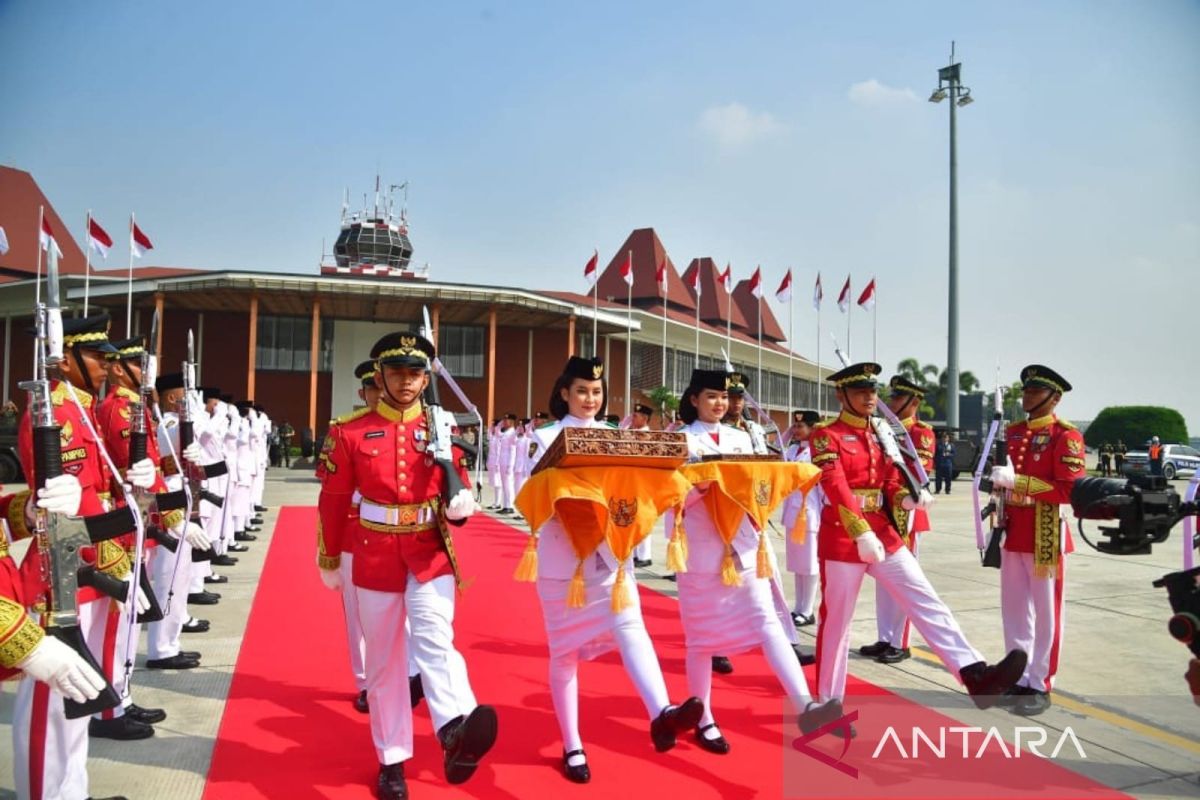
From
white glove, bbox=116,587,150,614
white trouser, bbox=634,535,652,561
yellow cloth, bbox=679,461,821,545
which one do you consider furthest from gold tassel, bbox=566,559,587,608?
white trouser, bbox=634,535,652,561

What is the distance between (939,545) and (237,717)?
31.8 feet

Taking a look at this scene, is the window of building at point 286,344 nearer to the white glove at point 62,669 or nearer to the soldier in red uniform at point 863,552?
the soldier in red uniform at point 863,552

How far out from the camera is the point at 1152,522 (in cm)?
312

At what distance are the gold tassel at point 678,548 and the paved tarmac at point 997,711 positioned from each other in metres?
1.96

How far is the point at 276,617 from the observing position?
→ 6.62 meters

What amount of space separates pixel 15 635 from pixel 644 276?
41.6 m

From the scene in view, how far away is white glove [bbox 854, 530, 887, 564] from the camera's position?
13.3 ft

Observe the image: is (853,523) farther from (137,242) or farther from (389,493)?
(137,242)

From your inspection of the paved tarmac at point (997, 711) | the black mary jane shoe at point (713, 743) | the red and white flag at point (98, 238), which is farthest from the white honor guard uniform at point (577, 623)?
the red and white flag at point (98, 238)

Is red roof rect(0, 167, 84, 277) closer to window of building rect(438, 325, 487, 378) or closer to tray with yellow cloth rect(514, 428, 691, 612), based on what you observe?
window of building rect(438, 325, 487, 378)

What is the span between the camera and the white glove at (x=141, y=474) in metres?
3.78

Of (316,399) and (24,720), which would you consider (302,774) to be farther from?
(316,399)

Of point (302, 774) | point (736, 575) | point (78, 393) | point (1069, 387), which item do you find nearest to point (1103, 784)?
point (736, 575)

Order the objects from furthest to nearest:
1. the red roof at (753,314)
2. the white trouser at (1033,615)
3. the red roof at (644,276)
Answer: the red roof at (753,314)
the red roof at (644,276)
the white trouser at (1033,615)
